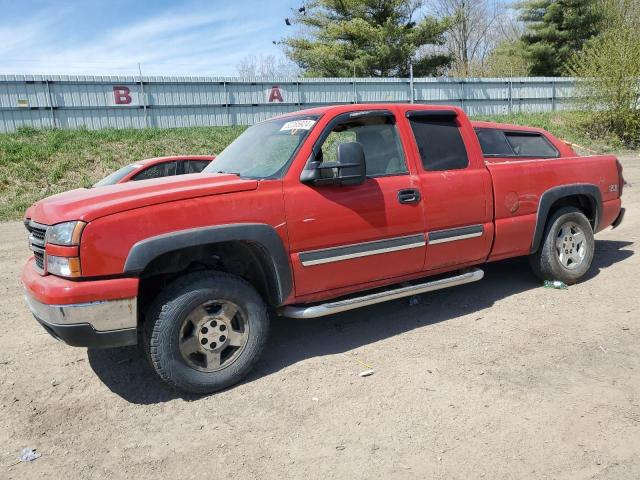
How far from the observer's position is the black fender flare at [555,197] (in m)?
5.11

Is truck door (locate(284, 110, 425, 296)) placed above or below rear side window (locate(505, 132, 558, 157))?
below

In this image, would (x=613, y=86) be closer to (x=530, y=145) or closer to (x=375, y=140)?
(x=530, y=145)

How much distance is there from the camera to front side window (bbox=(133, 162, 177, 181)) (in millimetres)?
8702

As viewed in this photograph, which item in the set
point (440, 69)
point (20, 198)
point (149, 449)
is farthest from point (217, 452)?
point (440, 69)

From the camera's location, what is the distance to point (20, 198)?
13.3 m

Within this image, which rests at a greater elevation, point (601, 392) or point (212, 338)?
point (212, 338)

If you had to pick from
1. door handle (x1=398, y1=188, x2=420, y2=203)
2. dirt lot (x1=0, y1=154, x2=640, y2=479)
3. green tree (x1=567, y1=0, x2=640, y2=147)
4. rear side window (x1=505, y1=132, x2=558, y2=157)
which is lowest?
dirt lot (x1=0, y1=154, x2=640, y2=479)

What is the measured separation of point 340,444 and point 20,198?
13130mm

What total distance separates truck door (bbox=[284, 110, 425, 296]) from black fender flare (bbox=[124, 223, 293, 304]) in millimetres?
113

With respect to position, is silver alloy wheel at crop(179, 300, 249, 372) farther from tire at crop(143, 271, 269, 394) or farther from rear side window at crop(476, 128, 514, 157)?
rear side window at crop(476, 128, 514, 157)

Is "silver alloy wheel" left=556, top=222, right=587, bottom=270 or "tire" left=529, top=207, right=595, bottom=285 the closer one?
"tire" left=529, top=207, right=595, bottom=285

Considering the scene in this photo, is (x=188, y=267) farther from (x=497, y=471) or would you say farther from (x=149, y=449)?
(x=497, y=471)

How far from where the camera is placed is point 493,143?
5527mm

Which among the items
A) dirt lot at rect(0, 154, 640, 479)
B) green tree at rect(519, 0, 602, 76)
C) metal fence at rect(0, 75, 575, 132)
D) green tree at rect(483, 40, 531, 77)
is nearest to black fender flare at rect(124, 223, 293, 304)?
dirt lot at rect(0, 154, 640, 479)
